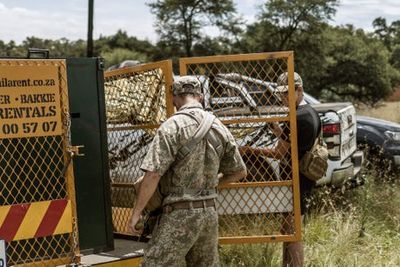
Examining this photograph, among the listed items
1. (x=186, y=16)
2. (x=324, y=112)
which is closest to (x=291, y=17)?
(x=186, y=16)

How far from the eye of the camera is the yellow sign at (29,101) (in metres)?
3.82

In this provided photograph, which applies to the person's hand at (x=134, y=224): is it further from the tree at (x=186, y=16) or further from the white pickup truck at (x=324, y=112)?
the tree at (x=186, y=16)

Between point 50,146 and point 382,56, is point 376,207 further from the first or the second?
point 382,56

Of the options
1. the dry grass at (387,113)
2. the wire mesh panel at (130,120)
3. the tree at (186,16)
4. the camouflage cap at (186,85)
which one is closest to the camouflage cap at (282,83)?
the wire mesh panel at (130,120)

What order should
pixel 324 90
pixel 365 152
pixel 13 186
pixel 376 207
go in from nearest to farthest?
1. pixel 13 186
2. pixel 376 207
3. pixel 365 152
4. pixel 324 90

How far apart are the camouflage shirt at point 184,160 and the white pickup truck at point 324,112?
0.89m

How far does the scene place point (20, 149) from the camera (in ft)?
12.9

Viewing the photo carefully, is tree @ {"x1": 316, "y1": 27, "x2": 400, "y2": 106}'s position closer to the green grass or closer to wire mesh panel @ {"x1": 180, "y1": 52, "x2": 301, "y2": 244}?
the green grass

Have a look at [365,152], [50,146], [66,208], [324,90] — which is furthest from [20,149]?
[324,90]

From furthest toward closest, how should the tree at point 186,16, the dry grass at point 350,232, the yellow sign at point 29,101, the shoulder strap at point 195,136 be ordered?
the tree at point 186,16 → the dry grass at point 350,232 → the shoulder strap at point 195,136 → the yellow sign at point 29,101

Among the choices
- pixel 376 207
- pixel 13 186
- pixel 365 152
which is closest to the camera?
pixel 13 186

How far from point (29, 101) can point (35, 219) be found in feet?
2.30

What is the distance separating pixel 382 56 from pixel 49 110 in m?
44.5

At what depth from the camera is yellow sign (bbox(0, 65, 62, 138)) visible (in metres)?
3.82
